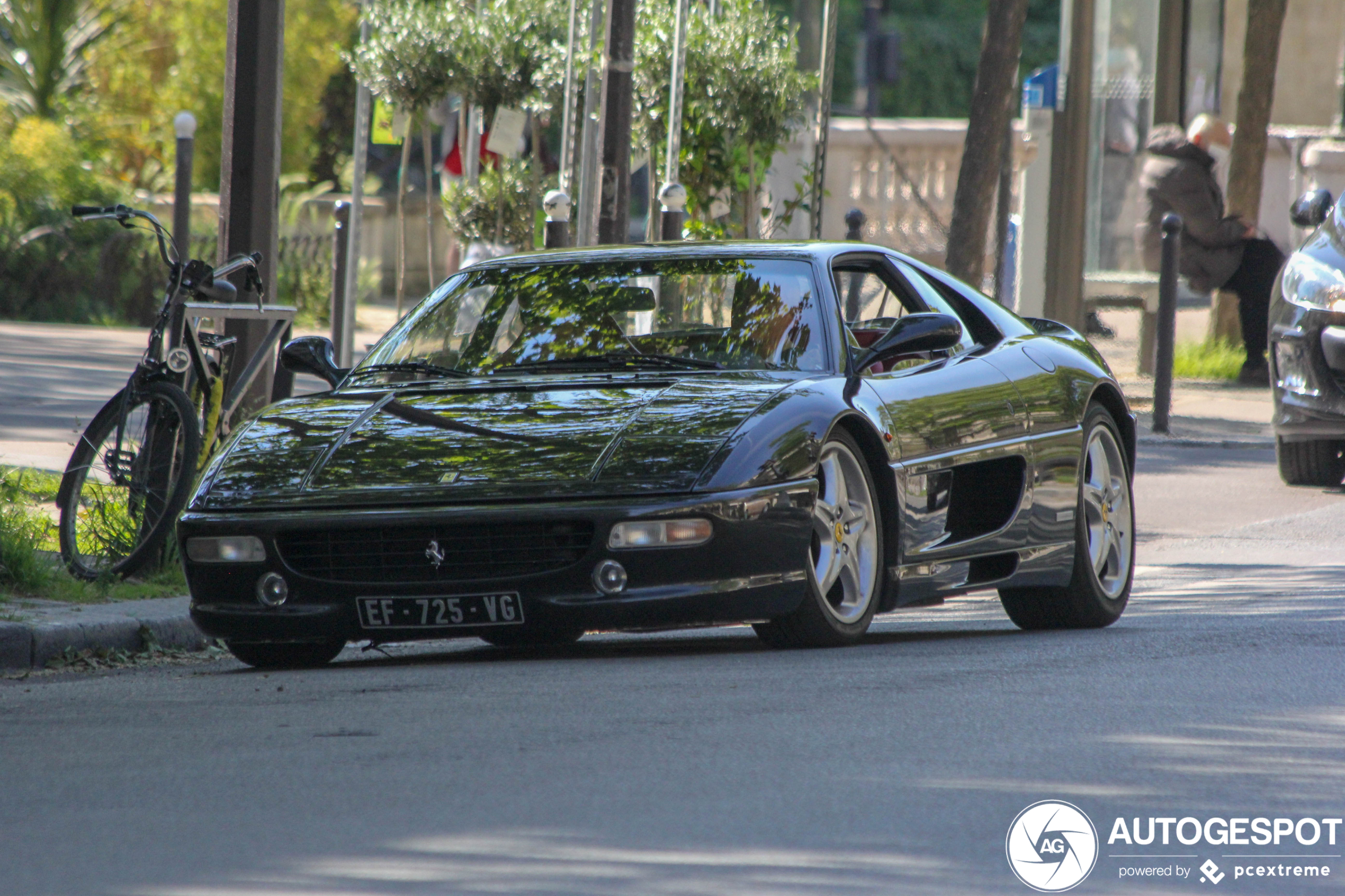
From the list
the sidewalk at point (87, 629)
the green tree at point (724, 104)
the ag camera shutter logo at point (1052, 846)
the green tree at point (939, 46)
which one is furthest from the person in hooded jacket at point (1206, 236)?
the green tree at point (939, 46)

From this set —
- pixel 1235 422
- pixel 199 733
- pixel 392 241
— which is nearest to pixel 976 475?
pixel 199 733

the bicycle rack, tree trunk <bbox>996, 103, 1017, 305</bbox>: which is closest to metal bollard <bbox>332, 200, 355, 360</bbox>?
tree trunk <bbox>996, 103, 1017, 305</bbox>

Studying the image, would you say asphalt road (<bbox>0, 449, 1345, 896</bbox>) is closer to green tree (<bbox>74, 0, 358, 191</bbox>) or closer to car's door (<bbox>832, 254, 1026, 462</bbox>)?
car's door (<bbox>832, 254, 1026, 462</bbox>)

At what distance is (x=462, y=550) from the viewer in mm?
6391

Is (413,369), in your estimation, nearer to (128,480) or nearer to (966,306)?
(128,480)

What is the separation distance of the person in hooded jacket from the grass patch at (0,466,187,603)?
12432mm

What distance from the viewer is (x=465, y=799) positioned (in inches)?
185

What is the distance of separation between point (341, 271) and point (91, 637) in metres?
8.19

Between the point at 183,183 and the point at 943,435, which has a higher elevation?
the point at 183,183

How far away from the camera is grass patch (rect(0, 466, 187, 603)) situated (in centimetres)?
794

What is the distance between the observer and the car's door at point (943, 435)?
23.5 feet

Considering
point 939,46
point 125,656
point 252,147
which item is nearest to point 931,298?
point 125,656

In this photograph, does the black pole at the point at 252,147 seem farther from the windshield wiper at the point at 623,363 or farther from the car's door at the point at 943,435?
the car's door at the point at 943,435

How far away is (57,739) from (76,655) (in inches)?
68.9
